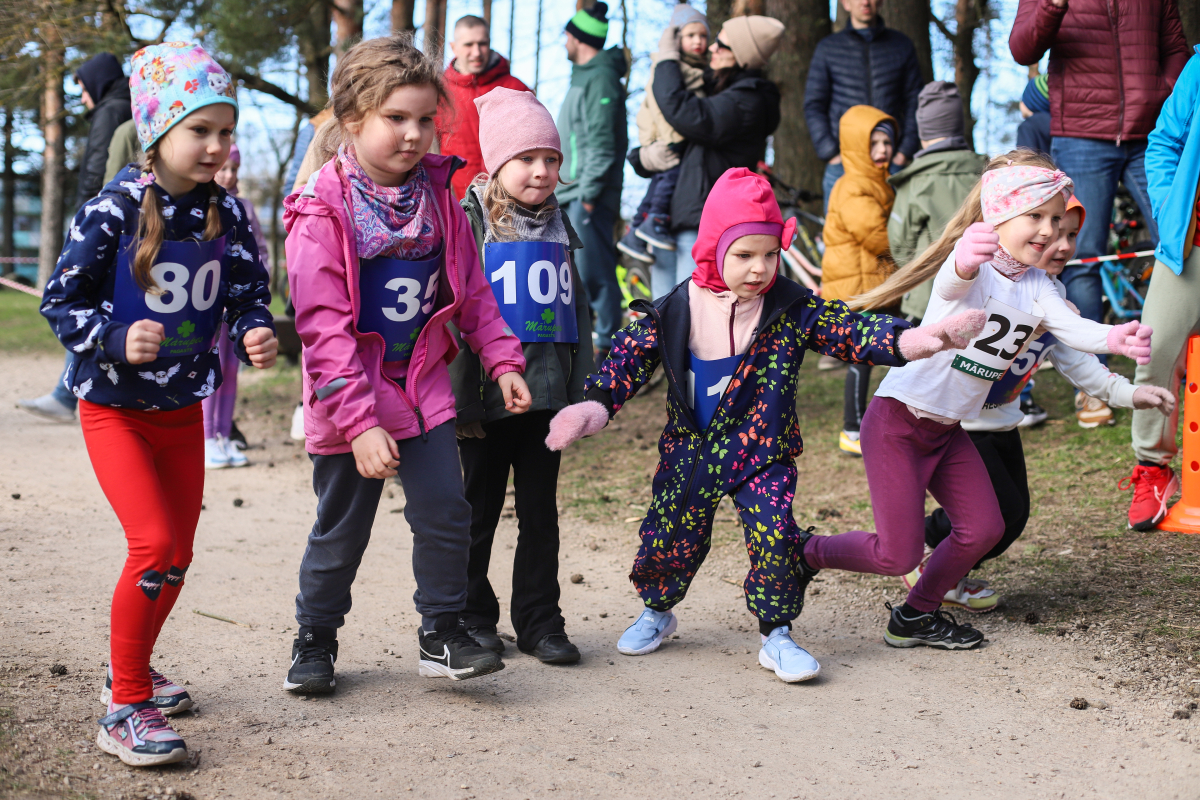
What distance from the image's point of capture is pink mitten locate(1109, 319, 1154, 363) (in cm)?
328

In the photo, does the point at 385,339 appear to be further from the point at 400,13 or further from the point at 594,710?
the point at 400,13

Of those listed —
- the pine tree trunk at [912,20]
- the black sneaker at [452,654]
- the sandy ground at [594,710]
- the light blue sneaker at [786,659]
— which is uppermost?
the pine tree trunk at [912,20]

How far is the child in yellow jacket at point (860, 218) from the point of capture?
6.59 m

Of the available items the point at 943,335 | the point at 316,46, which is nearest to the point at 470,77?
the point at 943,335

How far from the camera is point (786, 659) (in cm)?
355

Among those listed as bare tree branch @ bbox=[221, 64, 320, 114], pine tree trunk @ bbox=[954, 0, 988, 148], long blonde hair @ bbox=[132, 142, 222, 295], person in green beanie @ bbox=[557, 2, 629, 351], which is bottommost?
long blonde hair @ bbox=[132, 142, 222, 295]

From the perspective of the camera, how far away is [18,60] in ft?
35.6

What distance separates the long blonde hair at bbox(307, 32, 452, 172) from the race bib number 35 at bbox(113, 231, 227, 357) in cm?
56

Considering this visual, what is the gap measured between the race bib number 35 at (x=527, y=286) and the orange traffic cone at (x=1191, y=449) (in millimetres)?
2529

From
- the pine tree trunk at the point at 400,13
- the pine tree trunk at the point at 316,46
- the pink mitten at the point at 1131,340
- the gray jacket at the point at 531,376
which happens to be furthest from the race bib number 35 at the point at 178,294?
the pine tree trunk at the point at 316,46

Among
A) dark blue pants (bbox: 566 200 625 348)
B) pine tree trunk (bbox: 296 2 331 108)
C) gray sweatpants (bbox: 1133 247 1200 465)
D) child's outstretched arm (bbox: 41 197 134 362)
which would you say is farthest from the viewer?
pine tree trunk (bbox: 296 2 331 108)

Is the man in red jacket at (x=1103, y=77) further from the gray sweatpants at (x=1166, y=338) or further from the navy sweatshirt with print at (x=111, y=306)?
the navy sweatshirt with print at (x=111, y=306)

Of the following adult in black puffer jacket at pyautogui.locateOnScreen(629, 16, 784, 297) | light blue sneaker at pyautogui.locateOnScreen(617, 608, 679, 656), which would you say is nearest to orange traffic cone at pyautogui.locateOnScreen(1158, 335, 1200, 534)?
light blue sneaker at pyautogui.locateOnScreen(617, 608, 679, 656)

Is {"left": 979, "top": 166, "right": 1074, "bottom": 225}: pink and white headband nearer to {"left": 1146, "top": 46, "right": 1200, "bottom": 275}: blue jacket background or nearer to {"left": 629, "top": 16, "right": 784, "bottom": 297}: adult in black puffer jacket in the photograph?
{"left": 1146, "top": 46, "right": 1200, "bottom": 275}: blue jacket background
